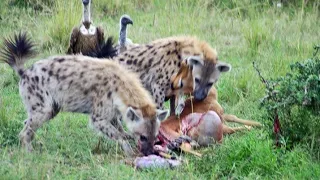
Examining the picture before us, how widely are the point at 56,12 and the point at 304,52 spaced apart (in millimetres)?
3532

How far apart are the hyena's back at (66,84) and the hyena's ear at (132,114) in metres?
0.27

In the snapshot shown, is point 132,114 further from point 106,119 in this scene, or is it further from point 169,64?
point 169,64

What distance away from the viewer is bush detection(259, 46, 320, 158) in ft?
19.4

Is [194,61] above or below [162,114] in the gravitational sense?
above

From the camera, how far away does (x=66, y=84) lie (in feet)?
21.7

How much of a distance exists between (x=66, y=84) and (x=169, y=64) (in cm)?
127

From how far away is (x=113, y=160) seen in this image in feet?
20.2

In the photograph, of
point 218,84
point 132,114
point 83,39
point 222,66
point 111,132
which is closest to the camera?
point 132,114

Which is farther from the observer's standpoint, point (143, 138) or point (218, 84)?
point (218, 84)

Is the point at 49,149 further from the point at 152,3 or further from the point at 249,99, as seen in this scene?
the point at 152,3

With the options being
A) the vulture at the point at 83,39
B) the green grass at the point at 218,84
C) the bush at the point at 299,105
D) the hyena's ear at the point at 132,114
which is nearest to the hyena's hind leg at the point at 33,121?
the green grass at the point at 218,84

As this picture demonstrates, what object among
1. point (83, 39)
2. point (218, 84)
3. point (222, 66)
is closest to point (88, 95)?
point (222, 66)

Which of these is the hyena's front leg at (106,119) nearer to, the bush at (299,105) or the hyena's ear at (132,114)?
the hyena's ear at (132,114)

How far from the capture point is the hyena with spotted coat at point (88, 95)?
6.33 metres
